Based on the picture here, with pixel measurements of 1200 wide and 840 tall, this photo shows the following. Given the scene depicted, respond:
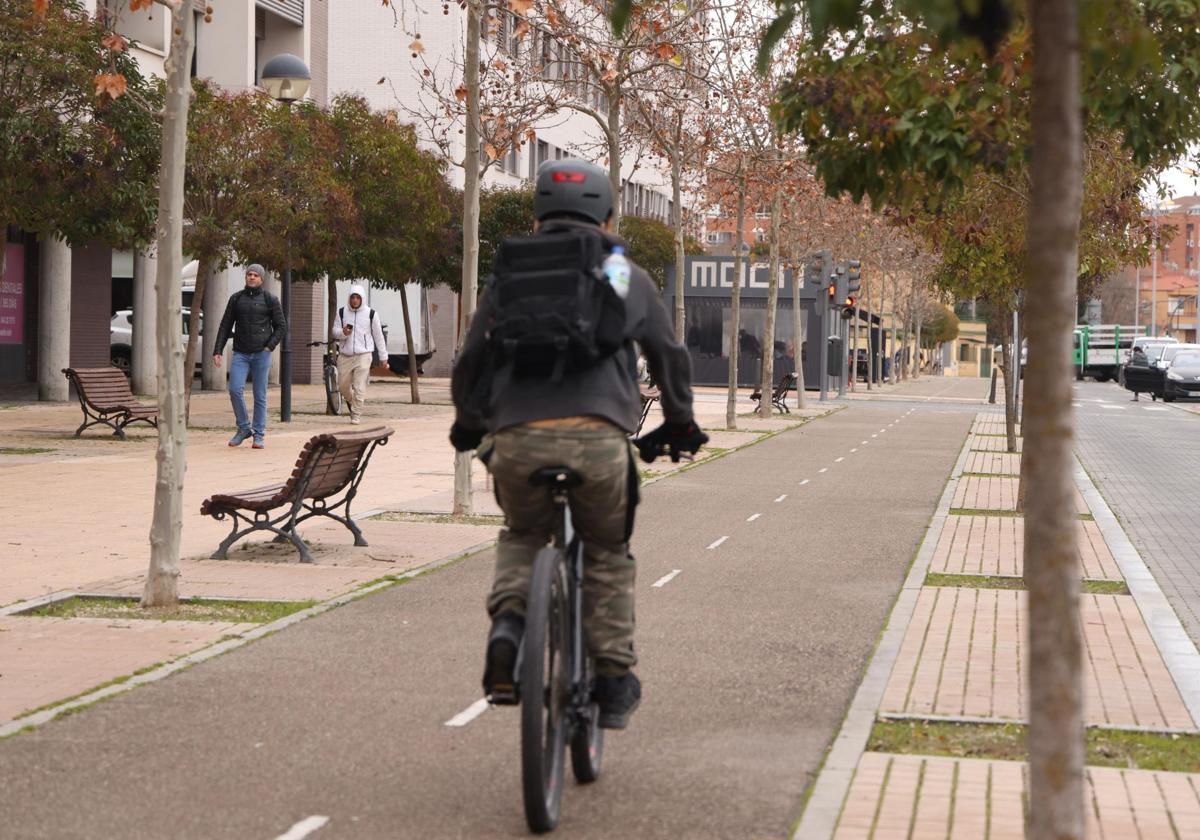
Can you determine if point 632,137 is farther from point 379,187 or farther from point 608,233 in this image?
point 608,233

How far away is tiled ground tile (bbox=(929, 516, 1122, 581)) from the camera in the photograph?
37.4 ft

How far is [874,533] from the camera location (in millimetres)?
13766

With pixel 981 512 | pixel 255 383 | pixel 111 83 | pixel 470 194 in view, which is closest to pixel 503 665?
pixel 111 83

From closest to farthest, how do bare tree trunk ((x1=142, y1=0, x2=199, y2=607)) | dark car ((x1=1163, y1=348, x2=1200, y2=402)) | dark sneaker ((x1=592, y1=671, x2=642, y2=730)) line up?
dark sneaker ((x1=592, y1=671, x2=642, y2=730)) < bare tree trunk ((x1=142, y1=0, x2=199, y2=607)) < dark car ((x1=1163, y1=348, x2=1200, y2=402))

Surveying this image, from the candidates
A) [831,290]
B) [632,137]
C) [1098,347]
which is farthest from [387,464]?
[1098,347]

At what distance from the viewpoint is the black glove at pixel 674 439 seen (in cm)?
546

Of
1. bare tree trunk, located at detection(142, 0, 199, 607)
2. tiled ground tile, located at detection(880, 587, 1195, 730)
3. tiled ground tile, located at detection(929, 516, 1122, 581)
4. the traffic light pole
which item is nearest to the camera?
tiled ground tile, located at detection(880, 587, 1195, 730)

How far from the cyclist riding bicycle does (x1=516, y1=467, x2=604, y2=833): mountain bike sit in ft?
0.14

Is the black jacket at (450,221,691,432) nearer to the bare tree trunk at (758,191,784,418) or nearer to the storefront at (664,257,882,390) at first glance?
the bare tree trunk at (758,191,784,418)

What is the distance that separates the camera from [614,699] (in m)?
5.38

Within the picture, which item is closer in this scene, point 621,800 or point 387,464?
point 621,800

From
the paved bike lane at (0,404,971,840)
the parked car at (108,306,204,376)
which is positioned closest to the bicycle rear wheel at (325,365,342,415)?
the parked car at (108,306,204,376)

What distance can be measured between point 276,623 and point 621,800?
360cm

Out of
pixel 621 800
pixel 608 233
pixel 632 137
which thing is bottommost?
pixel 621 800
